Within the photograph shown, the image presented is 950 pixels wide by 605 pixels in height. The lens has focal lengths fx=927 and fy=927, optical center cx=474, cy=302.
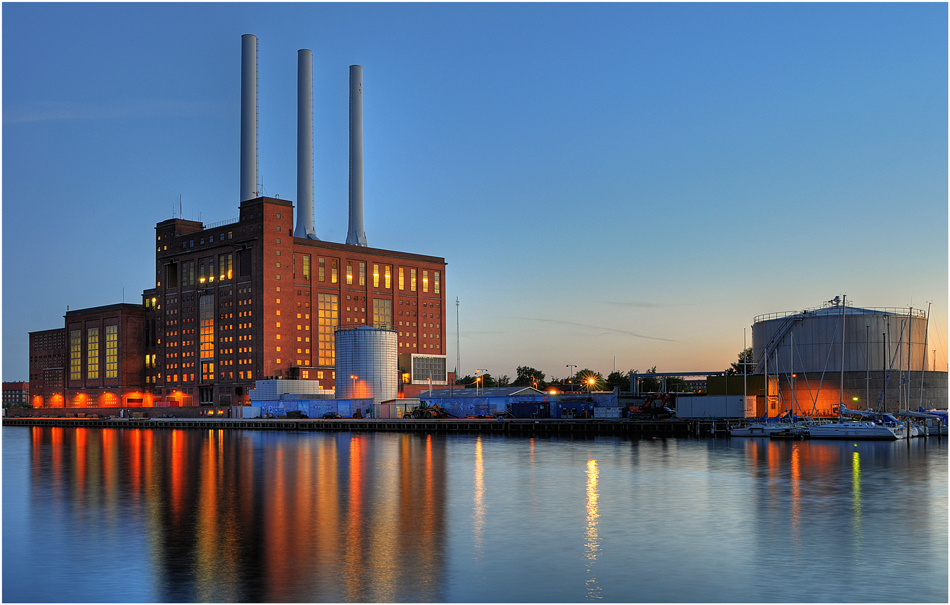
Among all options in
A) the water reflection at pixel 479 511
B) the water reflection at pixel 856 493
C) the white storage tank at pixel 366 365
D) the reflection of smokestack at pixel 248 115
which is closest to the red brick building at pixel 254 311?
the reflection of smokestack at pixel 248 115

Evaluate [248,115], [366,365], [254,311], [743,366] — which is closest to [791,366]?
[743,366]

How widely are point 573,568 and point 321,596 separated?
8275 millimetres

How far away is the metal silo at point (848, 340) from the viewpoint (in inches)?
4419

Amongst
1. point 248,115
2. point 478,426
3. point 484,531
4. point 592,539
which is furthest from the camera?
point 248,115

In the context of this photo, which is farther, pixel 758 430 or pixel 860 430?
pixel 758 430

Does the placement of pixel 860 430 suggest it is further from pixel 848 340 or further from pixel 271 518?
pixel 271 518

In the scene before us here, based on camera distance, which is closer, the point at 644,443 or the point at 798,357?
the point at 644,443

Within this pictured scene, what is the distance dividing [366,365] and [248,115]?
63.2 meters

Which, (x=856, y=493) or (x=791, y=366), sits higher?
(x=791, y=366)

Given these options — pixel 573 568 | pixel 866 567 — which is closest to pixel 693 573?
pixel 573 568

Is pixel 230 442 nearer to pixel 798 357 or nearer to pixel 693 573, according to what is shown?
pixel 798 357

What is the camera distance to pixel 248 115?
636 ft

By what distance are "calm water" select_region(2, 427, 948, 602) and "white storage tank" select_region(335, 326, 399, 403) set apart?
95.2 metres

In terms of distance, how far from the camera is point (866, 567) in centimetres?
2903
